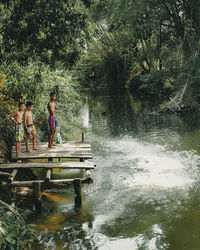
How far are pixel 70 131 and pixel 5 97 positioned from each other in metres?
4.19

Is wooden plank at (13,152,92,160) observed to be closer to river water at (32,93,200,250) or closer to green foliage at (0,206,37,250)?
river water at (32,93,200,250)

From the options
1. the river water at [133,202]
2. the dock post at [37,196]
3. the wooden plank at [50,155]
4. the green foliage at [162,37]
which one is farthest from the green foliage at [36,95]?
the dock post at [37,196]

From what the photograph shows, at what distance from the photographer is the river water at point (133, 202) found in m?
6.35

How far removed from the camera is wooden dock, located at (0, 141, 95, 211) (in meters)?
7.34

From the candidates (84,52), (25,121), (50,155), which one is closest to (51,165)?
(50,155)

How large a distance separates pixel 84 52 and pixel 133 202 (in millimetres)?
4307

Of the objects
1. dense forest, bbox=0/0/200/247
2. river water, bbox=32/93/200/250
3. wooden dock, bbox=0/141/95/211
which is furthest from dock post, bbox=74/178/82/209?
dense forest, bbox=0/0/200/247

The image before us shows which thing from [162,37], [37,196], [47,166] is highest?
[162,37]

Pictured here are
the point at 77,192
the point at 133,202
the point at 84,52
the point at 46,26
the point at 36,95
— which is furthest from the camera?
the point at 36,95

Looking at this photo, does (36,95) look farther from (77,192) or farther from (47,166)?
(77,192)

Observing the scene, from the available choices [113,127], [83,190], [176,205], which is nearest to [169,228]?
[176,205]

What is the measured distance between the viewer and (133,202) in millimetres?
8000

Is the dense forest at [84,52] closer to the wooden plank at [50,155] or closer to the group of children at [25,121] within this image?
the group of children at [25,121]

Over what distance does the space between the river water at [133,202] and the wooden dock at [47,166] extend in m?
0.65
